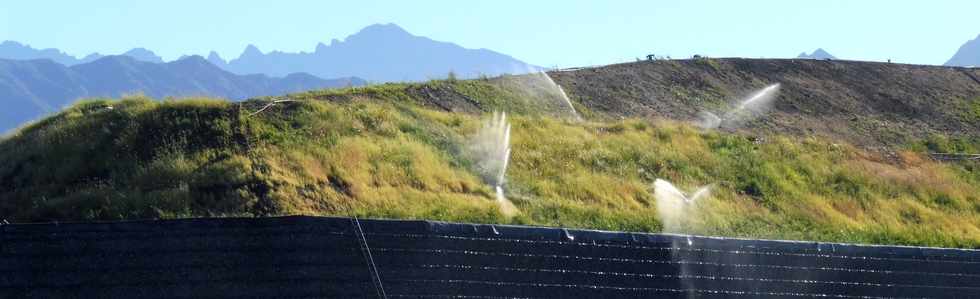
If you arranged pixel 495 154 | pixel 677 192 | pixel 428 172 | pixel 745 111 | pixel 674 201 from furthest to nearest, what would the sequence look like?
pixel 745 111 < pixel 495 154 < pixel 677 192 < pixel 674 201 < pixel 428 172

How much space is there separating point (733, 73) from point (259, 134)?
2236cm

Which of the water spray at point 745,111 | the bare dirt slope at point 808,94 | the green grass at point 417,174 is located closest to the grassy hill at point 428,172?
the green grass at point 417,174

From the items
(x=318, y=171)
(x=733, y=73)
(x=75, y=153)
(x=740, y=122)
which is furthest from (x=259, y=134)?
(x=733, y=73)

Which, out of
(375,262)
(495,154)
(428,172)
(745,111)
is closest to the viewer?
(375,262)

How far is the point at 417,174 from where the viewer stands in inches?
615

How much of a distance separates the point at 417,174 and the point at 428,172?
31 centimetres

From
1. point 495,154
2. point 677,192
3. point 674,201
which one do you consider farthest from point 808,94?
point 495,154

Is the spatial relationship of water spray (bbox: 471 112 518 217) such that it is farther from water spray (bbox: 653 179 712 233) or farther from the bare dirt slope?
the bare dirt slope

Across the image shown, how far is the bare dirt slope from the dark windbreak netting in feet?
50.1

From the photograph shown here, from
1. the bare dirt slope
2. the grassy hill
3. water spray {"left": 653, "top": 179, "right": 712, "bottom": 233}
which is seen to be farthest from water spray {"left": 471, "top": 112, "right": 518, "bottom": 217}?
the bare dirt slope

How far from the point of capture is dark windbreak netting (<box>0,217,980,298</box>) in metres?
10.1

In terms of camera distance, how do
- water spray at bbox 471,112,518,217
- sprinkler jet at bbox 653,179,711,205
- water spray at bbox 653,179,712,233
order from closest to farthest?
water spray at bbox 471,112,518,217 → water spray at bbox 653,179,712,233 → sprinkler jet at bbox 653,179,711,205

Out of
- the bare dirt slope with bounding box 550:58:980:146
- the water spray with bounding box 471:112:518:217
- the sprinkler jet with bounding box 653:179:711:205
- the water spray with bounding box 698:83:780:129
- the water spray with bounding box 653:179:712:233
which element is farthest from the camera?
the bare dirt slope with bounding box 550:58:980:146

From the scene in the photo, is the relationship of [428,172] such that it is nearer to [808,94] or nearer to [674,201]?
[674,201]
